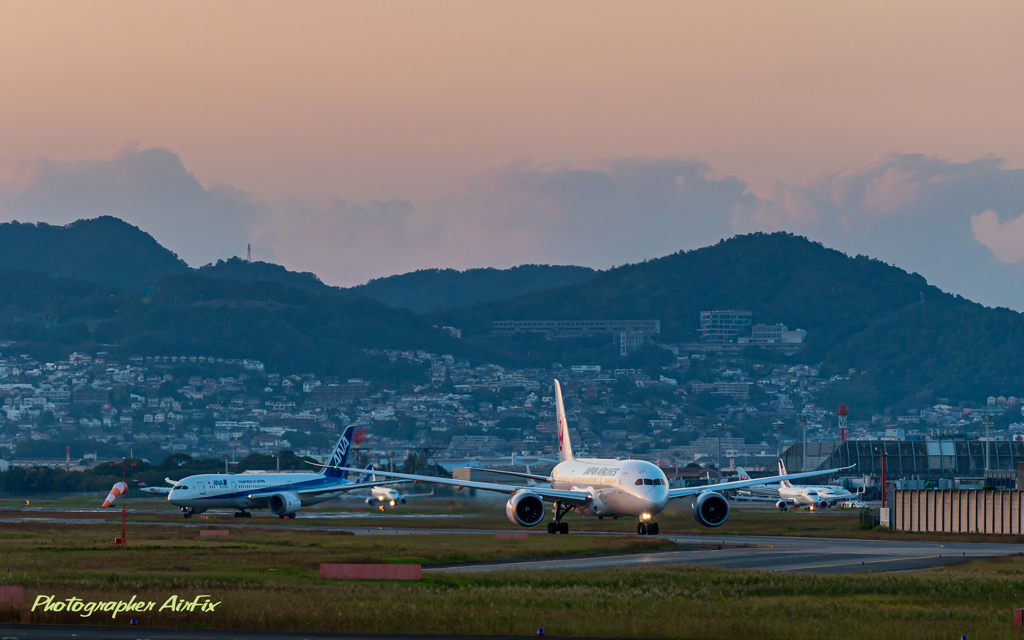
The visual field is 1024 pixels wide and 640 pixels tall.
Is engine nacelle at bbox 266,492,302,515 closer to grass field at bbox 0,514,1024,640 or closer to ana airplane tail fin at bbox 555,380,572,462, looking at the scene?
ana airplane tail fin at bbox 555,380,572,462

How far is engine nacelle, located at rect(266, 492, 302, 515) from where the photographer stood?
295ft

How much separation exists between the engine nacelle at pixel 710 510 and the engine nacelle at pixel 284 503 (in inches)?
1468

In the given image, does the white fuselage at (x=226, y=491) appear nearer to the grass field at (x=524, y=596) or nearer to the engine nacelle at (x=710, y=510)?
the engine nacelle at (x=710, y=510)

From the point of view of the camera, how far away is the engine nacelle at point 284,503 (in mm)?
90000

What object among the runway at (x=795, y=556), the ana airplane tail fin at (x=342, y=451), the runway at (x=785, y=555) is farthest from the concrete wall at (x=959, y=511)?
the ana airplane tail fin at (x=342, y=451)

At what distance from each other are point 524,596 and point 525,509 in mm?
28694

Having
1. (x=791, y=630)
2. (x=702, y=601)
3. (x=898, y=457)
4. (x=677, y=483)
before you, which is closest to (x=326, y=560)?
(x=702, y=601)

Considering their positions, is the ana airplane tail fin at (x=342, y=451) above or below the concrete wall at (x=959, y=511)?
above

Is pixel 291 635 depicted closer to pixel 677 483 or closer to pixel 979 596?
pixel 979 596

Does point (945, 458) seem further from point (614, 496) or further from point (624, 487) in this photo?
point (624, 487)

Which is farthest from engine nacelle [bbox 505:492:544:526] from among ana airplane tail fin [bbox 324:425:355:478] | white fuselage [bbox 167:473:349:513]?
ana airplane tail fin [bbox 324:425:355:478]

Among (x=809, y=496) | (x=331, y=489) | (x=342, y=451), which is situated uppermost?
(x=342, y=451)

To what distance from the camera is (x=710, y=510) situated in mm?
62000

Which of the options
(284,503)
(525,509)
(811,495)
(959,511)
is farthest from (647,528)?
(811,495)
